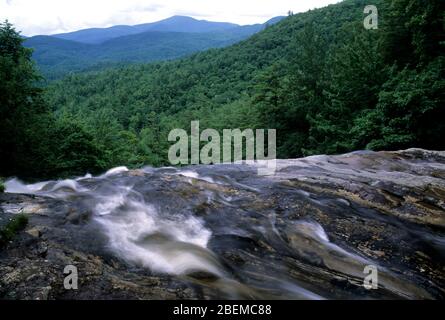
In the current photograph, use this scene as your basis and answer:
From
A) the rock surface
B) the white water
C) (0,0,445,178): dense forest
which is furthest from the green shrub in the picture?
(0,0,445,178): dense forest

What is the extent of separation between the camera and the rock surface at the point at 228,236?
5.90m

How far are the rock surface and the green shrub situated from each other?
125 millimetres

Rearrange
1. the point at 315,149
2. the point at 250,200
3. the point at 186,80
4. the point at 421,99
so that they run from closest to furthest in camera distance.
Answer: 1. the point at 250,200
2. the point at 421,99
3. the point at 315,149
4. the point at 186,80

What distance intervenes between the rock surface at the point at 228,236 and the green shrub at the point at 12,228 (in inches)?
4.9

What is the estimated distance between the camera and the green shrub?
6.40 meters

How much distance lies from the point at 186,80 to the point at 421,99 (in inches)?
3681

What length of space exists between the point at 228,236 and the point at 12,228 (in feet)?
13.1

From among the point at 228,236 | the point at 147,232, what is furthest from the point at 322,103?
the point at 147,232

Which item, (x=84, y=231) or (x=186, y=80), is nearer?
(x=84, y=231)

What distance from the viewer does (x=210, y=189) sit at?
10.2m

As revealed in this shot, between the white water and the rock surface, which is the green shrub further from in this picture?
the white water

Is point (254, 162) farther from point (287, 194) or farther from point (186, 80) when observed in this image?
point (186, 80)

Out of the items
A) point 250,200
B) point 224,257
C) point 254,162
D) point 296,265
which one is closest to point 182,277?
point 224,257

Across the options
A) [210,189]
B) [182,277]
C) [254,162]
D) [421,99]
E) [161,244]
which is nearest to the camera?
[182,277]
